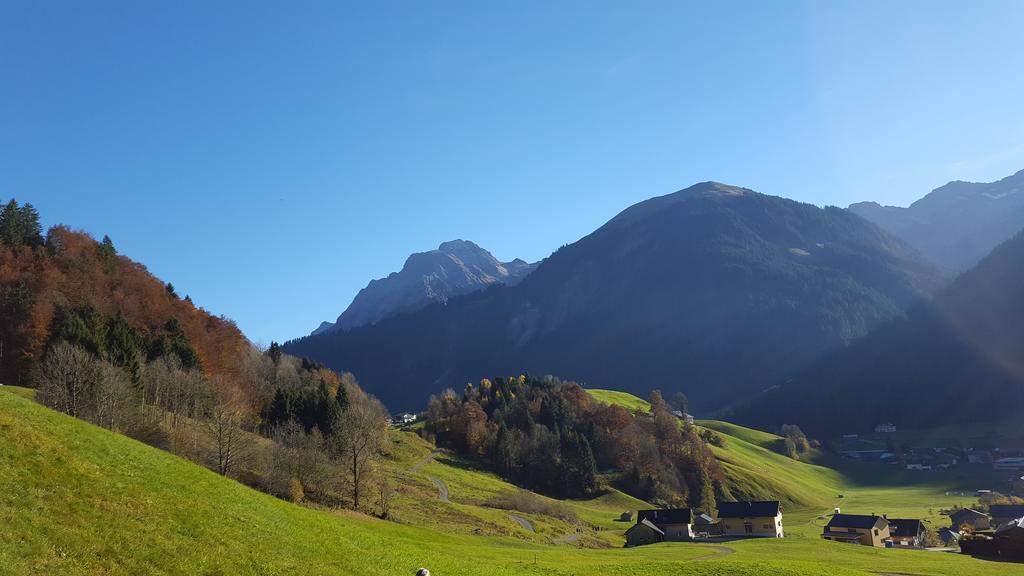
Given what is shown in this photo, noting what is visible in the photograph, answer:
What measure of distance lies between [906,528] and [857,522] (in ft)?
41.0

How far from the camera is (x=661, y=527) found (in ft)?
365

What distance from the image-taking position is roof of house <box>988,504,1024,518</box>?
134000 mm

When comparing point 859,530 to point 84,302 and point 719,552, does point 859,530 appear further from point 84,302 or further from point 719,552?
point 84,302

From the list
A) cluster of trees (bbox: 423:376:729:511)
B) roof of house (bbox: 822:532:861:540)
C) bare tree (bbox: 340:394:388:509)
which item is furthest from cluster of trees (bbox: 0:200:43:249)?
roof of house (bbox: 822:532:861:540)

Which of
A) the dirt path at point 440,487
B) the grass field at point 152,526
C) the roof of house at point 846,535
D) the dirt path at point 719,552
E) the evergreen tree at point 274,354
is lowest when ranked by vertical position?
the roof of house at point 846,535

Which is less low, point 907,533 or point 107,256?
point 107,256

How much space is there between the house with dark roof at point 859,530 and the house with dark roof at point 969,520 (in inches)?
926

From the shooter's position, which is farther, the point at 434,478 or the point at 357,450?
the point at 434,478

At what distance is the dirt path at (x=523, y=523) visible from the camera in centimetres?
9423

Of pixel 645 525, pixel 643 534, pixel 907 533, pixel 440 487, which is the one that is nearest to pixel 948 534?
pixel 907 533

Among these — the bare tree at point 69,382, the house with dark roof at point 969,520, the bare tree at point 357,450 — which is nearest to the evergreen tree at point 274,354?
the bare tree at point 357,450

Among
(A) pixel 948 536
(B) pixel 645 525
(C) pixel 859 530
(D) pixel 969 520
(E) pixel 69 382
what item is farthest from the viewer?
(D) pixel 969 520

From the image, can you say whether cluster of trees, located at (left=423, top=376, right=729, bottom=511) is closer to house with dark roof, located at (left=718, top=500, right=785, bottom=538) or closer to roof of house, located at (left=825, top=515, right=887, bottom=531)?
house with dark roof, located at (left=718, top=500, right=785, bottom=538)

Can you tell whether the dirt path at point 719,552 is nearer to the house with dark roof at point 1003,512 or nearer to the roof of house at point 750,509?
the roof of house at point 750,509
